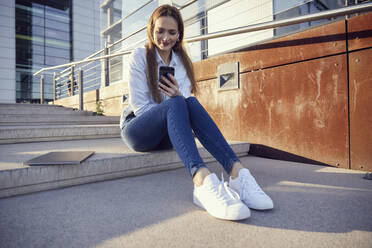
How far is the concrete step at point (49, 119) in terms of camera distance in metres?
2.47

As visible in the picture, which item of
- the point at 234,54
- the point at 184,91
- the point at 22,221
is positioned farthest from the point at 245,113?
the point at 22,221

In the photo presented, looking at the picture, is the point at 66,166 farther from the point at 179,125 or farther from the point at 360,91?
the point at 360,91

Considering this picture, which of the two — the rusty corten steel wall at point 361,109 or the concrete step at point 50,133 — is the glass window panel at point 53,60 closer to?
the concrete step at point 50,133

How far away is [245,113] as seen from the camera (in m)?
2.14

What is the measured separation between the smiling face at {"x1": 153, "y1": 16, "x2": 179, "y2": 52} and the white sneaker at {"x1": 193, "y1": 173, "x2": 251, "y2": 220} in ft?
3.26

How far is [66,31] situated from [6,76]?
13.5 feet

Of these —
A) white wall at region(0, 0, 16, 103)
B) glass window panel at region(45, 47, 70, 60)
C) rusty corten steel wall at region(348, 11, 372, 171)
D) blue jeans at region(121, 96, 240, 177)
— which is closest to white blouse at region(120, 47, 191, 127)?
blue jeans at region(121, 96, 240, 177)

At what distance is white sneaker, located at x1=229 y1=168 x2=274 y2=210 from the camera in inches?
34.4

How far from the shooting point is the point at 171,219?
817mm

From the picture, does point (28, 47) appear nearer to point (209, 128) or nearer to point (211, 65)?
point (211, 65)

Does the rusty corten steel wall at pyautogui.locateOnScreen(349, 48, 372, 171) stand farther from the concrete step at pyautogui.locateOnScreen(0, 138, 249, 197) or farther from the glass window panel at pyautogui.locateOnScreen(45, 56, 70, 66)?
the glass window panel at pyautogui.locateOnScreen(45, 56, 70, 66)

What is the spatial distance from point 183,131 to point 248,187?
0.40 m

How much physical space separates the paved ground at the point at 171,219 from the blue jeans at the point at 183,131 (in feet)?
0.79

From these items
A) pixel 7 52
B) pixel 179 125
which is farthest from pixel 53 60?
pixel 179 125
